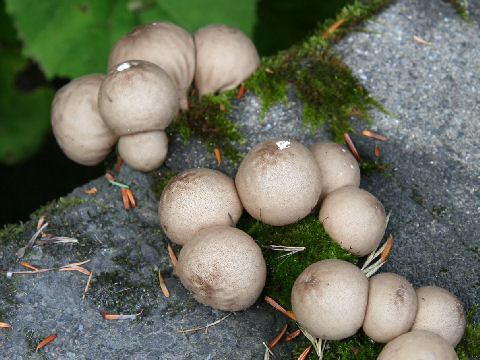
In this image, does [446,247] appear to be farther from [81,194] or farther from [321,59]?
[81,194]

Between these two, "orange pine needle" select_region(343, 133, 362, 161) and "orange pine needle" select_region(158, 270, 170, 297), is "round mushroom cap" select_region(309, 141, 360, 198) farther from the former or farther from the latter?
"orange pine needle" select_region(158, 270, 170, 297)

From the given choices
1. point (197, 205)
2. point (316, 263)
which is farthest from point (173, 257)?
point (316, 263)

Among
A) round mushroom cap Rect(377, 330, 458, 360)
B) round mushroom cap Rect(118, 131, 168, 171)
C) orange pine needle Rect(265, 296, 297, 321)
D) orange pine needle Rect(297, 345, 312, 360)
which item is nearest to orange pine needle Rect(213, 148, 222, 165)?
round mushroom cap Rect(118, 131, 168, 171)

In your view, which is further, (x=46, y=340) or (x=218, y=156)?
(x=218, y=156)

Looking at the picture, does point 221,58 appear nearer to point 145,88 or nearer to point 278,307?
point 145,88

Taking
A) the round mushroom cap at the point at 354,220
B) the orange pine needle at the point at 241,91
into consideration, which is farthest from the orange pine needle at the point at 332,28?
the round mushroom cap at the point at 354,220

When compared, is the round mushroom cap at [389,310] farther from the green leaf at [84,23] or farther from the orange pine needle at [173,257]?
the green leaf at [84,23]

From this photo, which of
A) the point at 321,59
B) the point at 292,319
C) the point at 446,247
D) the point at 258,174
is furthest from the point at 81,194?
the point at 446,247
